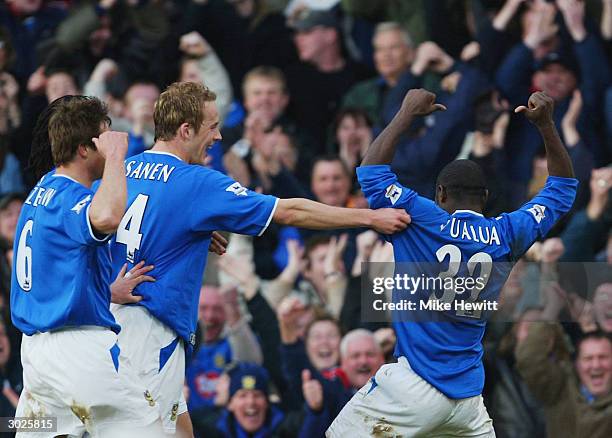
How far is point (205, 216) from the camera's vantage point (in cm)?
693

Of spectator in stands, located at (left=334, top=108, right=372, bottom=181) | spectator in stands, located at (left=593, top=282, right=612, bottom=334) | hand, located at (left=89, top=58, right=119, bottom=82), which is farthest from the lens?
hand, located at (left=89, top=58, right=119, bottom=82)

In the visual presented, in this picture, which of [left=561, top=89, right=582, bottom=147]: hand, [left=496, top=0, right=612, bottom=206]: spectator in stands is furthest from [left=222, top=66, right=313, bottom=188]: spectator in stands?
[left=561, top=89, right=582, bottom=147]: hand

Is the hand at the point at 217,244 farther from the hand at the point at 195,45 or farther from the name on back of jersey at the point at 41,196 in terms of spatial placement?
the hand at the point at 195,45

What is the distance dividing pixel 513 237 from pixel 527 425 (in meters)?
3.00

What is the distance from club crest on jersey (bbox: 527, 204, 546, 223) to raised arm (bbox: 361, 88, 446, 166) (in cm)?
82

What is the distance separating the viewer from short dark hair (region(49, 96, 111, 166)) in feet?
21.8

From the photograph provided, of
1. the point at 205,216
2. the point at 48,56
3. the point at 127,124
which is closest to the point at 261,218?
the point at 205,216

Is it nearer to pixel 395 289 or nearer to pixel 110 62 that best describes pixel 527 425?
pixel 395 289

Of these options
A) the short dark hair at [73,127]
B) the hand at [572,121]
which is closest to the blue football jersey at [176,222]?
the short dark hair at [73,127]

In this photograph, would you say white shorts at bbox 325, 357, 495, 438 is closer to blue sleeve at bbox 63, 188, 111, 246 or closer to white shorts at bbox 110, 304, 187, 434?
white shorts at bbox 110, 304, 187, 434

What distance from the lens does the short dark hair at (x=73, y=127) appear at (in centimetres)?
664

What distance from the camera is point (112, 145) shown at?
6367 millimetres

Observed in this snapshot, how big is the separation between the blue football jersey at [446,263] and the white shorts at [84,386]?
1.50 metres

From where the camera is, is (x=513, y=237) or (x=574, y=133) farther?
(x=574, y=133)
